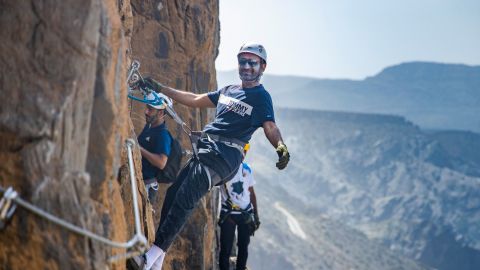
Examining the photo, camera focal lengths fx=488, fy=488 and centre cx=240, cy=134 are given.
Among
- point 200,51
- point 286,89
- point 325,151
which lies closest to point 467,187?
point 325,151

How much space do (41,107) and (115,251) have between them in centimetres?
86

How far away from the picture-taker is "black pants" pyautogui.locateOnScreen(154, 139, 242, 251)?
4.22m

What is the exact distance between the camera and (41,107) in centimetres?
232

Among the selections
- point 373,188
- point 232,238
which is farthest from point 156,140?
point 373,188

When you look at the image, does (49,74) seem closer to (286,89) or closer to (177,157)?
(177,157)

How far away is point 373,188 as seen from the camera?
262ft

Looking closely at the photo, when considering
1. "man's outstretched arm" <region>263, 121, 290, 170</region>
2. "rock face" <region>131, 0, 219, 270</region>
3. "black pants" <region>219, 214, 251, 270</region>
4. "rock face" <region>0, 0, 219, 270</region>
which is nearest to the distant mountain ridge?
"rock face" <region>131, 0, 219, 270</region>

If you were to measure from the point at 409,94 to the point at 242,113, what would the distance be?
514ft

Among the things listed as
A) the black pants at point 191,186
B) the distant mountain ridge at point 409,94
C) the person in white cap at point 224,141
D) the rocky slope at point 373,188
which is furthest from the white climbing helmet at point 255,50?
the distant mountain ridge at point 409,94

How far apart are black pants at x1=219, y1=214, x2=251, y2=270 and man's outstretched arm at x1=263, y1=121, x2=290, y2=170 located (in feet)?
8.52

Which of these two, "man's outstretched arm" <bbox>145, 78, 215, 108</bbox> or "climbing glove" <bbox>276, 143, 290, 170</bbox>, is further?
"man's outstretched arm" <bbox>145, 78, 215, 108</bbox>

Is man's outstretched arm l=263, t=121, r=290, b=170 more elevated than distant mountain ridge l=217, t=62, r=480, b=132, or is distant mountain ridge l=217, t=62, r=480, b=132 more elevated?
man's outstretched arm l=263, t=121, r=290, b=170

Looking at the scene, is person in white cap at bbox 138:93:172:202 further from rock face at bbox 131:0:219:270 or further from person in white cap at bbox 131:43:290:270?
rock face at bbox 131:0:219:270

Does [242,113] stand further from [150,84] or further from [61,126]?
[61,126]
